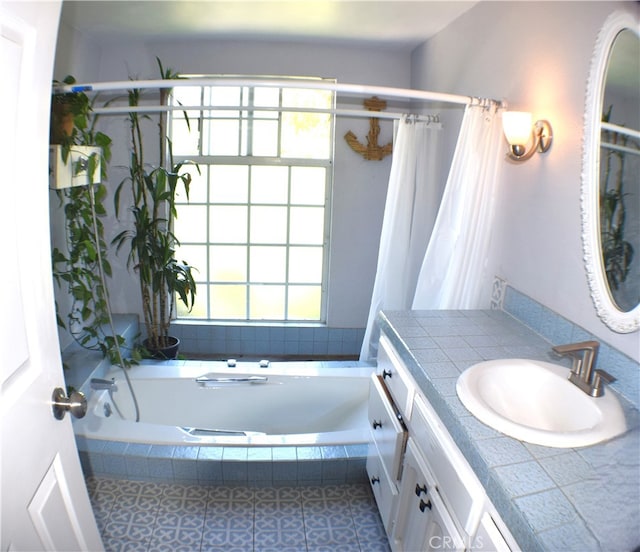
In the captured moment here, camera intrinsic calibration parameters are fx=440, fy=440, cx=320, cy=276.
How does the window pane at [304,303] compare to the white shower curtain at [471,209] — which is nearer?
the white shower curtain at [471,209]

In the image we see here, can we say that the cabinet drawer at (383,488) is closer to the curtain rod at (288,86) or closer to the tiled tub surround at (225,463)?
the tiled tub surround at (225,463)

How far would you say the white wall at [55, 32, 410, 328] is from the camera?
302 centimetres

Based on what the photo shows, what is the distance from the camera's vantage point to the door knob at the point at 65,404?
928 mm

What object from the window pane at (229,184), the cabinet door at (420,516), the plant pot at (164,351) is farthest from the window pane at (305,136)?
the cabinet door at (420,516)

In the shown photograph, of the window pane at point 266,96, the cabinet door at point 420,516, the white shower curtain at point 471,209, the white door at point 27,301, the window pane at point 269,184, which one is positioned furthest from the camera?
the window pane at point 269,184

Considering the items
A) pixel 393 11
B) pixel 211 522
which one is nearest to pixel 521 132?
pixel 393 11

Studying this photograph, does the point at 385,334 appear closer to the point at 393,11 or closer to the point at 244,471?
the point at 244,471

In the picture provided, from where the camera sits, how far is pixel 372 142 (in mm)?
3156

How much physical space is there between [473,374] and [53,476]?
1051 millimetres

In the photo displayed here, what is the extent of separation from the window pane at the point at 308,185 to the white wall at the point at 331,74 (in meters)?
0.14

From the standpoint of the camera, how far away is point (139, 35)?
2.83 meters

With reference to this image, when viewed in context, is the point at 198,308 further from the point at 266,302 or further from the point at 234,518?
the point at 234,518

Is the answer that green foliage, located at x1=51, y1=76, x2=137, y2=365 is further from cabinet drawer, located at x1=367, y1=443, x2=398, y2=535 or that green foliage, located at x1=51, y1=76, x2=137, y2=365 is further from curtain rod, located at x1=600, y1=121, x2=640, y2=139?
curtain rod, located at x1=600, y1=121, x2=640, y2=139

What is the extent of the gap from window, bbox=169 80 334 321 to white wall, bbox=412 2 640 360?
4.88ft
